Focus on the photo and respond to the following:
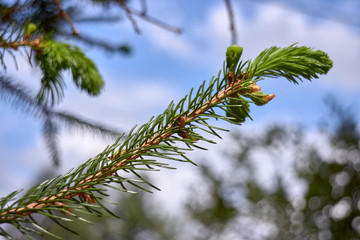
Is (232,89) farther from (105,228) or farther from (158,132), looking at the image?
(105,228)

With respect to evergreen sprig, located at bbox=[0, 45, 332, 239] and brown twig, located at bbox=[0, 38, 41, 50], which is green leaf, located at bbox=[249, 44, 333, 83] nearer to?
evergreen sprig, located at bbox=[0, 45, 332, 239]

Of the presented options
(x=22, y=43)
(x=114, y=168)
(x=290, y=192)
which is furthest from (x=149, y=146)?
(x=290, y=192)

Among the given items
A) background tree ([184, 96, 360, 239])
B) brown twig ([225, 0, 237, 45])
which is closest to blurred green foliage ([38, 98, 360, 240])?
background tree ([184, 96, 360, 239])

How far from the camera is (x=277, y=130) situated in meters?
7.68

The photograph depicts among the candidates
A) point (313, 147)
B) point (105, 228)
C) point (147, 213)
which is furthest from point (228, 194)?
point (105, 228)

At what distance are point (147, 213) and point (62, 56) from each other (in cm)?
1180

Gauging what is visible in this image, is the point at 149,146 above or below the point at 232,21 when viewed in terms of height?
below

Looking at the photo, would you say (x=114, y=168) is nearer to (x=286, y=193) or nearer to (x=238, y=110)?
(x=238, y=110)

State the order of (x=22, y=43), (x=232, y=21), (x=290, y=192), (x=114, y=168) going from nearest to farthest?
(x=114, y=168) < (x=22, y=43) < (x=232, y=21) < (x=290, y=192)

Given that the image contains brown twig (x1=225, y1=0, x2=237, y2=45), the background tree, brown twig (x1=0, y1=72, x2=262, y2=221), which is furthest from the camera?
the background tree

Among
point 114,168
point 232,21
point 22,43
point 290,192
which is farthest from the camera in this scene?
point 290,192

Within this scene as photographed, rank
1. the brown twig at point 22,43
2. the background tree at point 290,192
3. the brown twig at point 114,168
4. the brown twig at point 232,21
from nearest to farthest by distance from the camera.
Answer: the brown twig at point 114,168 < the brown twig at point 22,43 < the brown twig at point 232,21 < the background tree at point 290,192

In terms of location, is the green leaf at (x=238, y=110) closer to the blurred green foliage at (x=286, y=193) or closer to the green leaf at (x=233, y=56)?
the green leaf at (x=233, y=56)

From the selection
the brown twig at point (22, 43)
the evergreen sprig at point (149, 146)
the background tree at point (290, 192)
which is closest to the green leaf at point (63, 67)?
the brown twig at point (22, 43)
